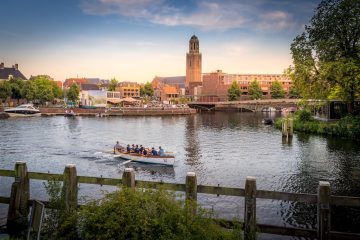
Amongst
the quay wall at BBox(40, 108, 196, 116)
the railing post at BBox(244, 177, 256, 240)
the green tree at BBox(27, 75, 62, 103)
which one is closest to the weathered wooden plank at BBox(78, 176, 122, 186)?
the railing post at BBox(244, 177, 256, 240)

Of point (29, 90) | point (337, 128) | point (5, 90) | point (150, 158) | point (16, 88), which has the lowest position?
point (150, 158)

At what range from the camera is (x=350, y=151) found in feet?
147

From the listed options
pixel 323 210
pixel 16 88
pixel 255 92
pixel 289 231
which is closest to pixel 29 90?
pixel 16 88

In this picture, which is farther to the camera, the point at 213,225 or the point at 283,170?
the point at 283,170

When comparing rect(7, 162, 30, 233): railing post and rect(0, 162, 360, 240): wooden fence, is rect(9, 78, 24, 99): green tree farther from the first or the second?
rect(0, 162, 360, 240): wooden fence

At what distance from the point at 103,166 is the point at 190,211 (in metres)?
28.7

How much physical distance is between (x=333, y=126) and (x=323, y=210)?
166 feet

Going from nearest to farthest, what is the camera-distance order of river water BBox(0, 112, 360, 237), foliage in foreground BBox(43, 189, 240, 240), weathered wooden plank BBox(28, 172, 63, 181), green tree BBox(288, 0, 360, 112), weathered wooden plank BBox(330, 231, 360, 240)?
foliage in foreground BBox(43, 189, 240, 240) < weathered wooden plank BBox(330, 231, 360, 240) < weathered wooden plank BBox(28, 172, 63, 181) < river water BBox(0, 112, 360, 237) < green tree BBox(288, 0, 360, 112)

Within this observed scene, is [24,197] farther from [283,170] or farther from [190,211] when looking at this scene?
[283,170]

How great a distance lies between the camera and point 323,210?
13.2 m

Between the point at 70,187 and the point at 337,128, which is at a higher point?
the point at 70,187

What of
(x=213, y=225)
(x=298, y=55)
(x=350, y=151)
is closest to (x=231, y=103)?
(x=298, y=55)

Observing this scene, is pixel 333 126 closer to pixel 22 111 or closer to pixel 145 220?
pixel 145 220

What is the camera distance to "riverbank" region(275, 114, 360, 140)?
54.4 m
